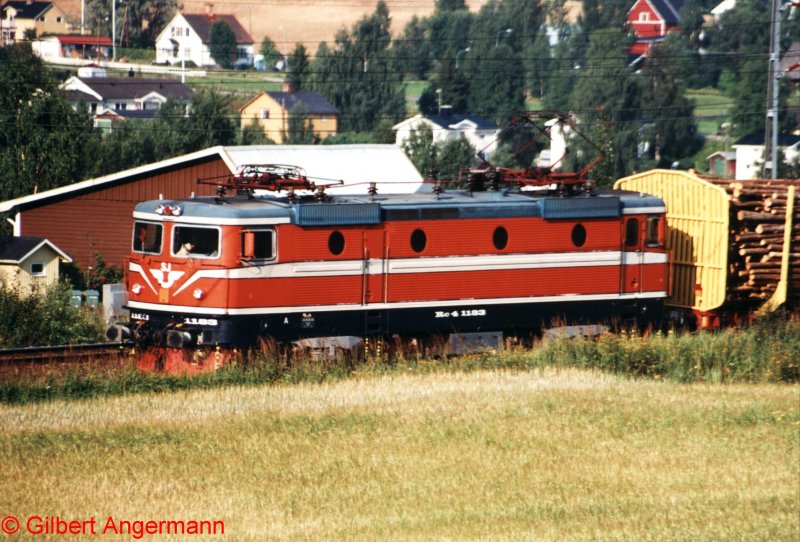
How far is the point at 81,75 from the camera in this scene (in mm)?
113125

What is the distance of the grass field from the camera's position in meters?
14.2

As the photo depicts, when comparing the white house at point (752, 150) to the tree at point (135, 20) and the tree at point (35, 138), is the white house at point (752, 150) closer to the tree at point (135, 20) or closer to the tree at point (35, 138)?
the tree at point (35, 138)

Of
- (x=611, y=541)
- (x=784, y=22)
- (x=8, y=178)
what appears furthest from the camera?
(x=784, y=22)

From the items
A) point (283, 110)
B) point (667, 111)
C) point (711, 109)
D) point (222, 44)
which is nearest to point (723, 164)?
point (667, 111)

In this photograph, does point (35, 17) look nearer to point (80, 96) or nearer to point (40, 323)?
point (80, 96)

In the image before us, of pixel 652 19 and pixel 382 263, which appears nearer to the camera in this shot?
pixel 382 263

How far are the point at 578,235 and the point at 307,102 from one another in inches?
3362

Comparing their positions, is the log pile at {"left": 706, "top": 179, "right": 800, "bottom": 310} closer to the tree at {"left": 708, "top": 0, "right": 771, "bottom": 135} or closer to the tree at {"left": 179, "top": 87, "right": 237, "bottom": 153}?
the tree at {"left": 179, "top": 87, "right": 237, "bottom": 153}

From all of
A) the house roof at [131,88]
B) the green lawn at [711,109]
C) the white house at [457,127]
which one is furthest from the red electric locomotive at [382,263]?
the green lawn at [711,109]

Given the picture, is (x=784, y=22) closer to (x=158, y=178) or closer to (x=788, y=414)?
(x=158, y=178)

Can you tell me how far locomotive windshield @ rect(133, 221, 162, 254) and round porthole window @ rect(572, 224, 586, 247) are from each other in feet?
27.9

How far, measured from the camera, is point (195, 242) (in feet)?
76.0

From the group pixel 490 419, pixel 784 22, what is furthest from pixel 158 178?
pixel 784 22

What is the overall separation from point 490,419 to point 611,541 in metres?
5.71
